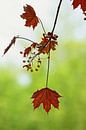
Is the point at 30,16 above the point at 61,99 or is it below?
below

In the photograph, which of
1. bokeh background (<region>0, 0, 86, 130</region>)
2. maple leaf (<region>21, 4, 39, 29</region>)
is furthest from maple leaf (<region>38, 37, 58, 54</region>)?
bokeh background (<region>0, 0, 86, 130</region>)

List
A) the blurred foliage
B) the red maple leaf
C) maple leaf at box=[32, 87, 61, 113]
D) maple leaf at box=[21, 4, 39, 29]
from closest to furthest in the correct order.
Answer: the red maple leaf, maple leaf at box=[32, 87, 61, 113], maple leaf at box=[21, 4, 39, 29], the blurred foliage

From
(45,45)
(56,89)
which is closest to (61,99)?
(56,89)

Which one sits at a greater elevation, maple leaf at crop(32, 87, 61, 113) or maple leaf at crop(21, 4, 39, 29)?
maple leaf at crop(21, 4, 39, 29)

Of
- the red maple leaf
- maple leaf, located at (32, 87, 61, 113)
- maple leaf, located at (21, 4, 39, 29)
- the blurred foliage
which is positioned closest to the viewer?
the red maple leaf

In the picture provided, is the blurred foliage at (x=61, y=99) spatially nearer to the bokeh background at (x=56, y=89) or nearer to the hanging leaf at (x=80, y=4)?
the bokeh background at (x=56, y=89)

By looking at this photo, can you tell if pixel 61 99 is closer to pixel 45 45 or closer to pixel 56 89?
pixel 56 89

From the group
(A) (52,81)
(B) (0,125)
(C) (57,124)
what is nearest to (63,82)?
(A) (52,81)

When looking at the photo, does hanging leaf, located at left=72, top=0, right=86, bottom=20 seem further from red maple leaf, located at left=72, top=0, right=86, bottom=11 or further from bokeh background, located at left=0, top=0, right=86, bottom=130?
bokeh background, located at left=0, top=0, right=86, bottom=130

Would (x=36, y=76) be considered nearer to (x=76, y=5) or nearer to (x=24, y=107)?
(x=24, y=107)
